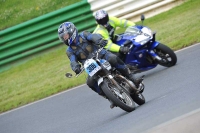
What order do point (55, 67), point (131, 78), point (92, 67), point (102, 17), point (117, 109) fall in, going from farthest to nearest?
point (55, 67) → point (102, 17) → point (117, 109) → point (131, 78) → point (92, 67)

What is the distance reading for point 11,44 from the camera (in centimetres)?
1908

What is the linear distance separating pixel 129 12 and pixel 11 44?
11.8ft

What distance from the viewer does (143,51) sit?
42.6 ft

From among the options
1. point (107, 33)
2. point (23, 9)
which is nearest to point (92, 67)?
point (107, 33)

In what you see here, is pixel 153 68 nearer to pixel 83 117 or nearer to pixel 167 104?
pixel 83 117

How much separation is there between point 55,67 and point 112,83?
8127mm

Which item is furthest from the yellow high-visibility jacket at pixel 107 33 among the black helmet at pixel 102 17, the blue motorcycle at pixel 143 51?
the blue motorcycle at pixel 143 51

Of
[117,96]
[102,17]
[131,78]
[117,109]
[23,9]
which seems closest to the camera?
[117,96]

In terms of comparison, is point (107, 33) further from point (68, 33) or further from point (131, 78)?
point (68, 33)

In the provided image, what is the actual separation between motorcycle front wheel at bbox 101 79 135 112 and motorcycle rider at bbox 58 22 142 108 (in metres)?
0.37

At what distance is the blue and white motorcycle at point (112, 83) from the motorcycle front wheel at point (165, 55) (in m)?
2.60

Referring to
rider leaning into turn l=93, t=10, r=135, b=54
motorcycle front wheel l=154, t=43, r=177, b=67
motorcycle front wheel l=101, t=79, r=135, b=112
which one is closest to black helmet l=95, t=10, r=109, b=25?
rider leaning into turn l=93, t=10, r=135, b=54

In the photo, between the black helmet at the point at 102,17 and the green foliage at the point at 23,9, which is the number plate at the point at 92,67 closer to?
the black helmet at the point at 102,17

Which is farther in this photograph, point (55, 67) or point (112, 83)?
point (55, 67)
